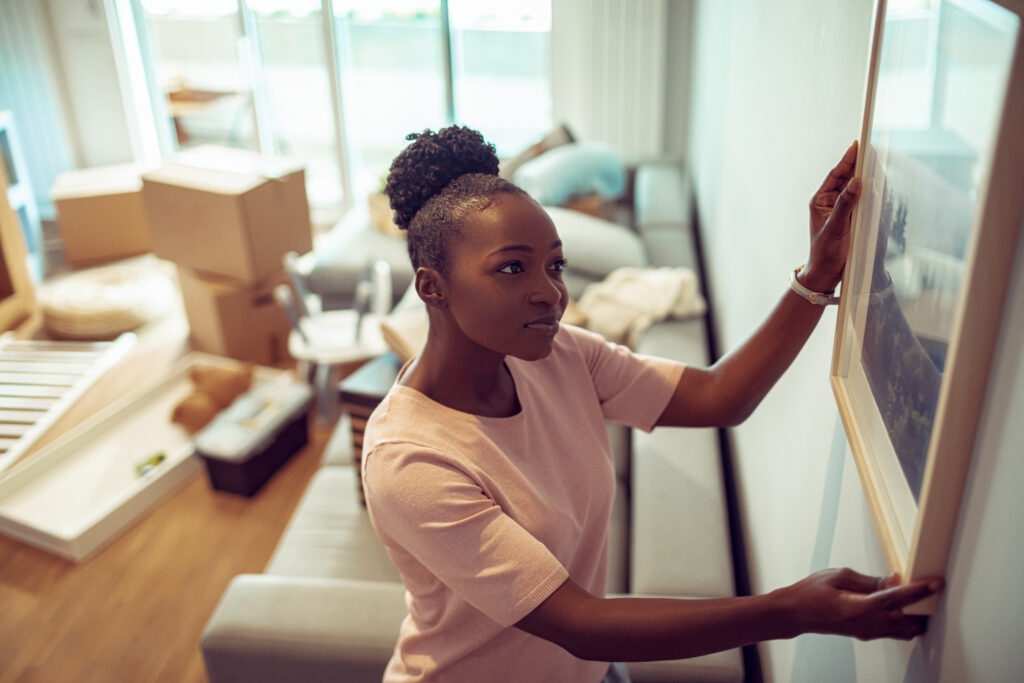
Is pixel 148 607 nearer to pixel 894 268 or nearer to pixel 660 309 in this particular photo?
pixel 660 309

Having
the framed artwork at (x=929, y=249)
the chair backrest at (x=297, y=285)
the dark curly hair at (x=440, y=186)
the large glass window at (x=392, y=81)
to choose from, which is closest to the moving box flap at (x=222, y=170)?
the chair backrest at (x=297, y=285)

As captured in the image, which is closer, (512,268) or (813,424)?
(512,268)

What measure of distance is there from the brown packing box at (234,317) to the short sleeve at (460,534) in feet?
6.19

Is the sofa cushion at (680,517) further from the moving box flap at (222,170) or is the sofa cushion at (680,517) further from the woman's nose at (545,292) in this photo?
the moving box flap at (222,170)

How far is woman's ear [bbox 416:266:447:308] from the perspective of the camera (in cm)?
81

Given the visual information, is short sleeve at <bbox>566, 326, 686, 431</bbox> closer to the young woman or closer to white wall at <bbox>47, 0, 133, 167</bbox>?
the young woman

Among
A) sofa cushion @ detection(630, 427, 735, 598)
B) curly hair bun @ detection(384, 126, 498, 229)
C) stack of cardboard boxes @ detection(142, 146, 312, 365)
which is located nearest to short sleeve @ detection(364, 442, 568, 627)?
curly hair bun @ detection(384, 126, 498, 229)

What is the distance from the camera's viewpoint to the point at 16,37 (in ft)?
3.84

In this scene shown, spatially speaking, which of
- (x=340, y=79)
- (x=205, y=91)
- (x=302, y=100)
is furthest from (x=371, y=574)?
(x=302, y=100)

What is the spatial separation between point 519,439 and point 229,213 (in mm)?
1598

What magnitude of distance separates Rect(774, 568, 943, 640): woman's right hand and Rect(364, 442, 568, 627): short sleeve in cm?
21

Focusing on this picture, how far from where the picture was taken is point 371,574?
1.54m

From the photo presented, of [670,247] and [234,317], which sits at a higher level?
[670,247]

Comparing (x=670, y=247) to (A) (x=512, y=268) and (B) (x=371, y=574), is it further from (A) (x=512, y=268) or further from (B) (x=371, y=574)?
(A) (x=512, y=268)
